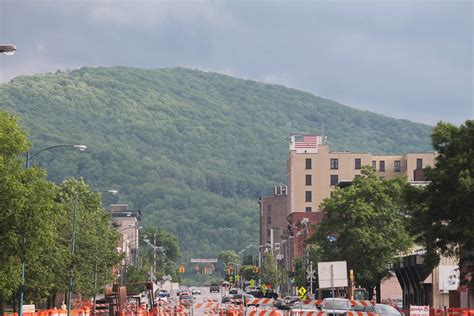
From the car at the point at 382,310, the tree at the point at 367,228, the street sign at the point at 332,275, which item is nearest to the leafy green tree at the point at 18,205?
the street sign at the point at 332,275

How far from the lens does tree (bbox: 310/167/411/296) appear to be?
337ft

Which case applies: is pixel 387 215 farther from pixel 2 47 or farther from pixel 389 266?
pixel 2 47

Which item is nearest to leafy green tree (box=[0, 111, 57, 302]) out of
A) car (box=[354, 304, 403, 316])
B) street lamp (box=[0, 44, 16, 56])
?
street lamp (box=[0, 44, 16, 56])

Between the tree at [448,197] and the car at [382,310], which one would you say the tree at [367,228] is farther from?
the tree at [448,197]

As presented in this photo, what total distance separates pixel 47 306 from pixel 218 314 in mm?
38017

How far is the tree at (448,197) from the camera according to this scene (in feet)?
189

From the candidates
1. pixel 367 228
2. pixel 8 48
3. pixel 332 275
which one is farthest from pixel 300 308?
pixel 367 228

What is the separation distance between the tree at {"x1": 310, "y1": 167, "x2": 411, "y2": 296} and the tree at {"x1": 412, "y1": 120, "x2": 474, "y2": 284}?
135 ft

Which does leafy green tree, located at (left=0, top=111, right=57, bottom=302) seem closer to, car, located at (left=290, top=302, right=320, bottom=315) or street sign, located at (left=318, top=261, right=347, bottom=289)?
street sign, located at (left=318, top=261, right=347, bottom=289)

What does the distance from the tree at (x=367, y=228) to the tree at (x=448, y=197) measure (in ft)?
135

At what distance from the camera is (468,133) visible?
59312mm

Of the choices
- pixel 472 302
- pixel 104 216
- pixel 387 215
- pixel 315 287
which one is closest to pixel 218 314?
pixel 472 302

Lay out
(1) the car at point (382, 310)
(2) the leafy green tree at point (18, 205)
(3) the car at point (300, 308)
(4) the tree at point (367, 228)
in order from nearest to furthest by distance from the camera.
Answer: (2) the leafy green tree at point (18, 205)
(1) the car at point (382, 310)
(3) the car at point (300, 308)
(4) the tree at point (367, 228)

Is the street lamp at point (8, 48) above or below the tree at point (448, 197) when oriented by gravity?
above
